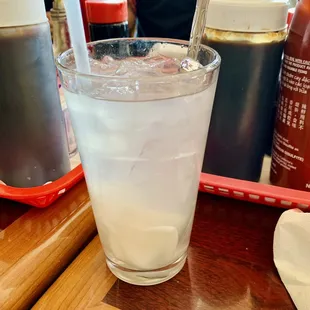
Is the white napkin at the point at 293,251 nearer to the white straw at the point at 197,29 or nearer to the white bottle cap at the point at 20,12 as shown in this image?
the white straw at the point at 197,29

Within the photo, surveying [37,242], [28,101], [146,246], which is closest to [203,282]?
[146,246]

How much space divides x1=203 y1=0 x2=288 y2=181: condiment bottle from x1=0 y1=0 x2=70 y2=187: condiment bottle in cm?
20

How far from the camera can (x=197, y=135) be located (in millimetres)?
359

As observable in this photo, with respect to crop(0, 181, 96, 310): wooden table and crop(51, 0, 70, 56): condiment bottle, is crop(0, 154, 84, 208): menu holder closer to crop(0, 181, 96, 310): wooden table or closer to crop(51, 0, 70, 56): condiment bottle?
crop(0, 181, 96, 310): wooden table

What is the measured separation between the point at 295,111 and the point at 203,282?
227mm

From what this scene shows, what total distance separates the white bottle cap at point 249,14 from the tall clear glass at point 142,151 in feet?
0.35

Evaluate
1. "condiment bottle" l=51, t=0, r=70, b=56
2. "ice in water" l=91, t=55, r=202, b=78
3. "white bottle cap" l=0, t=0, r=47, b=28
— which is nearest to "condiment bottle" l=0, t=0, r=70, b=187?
"white bottle cap" l=0, t=0, r=47, b=28

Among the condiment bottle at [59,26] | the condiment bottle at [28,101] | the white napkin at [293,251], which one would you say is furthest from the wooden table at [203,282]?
the condiment bottle at [59,26]

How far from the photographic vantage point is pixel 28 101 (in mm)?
498

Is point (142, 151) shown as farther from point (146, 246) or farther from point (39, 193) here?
point (39, 193)

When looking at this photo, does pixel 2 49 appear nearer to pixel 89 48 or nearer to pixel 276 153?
pixel 89 48

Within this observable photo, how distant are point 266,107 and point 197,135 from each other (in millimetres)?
205

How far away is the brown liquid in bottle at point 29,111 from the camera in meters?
0.47

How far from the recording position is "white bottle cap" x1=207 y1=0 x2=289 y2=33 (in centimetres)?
47
